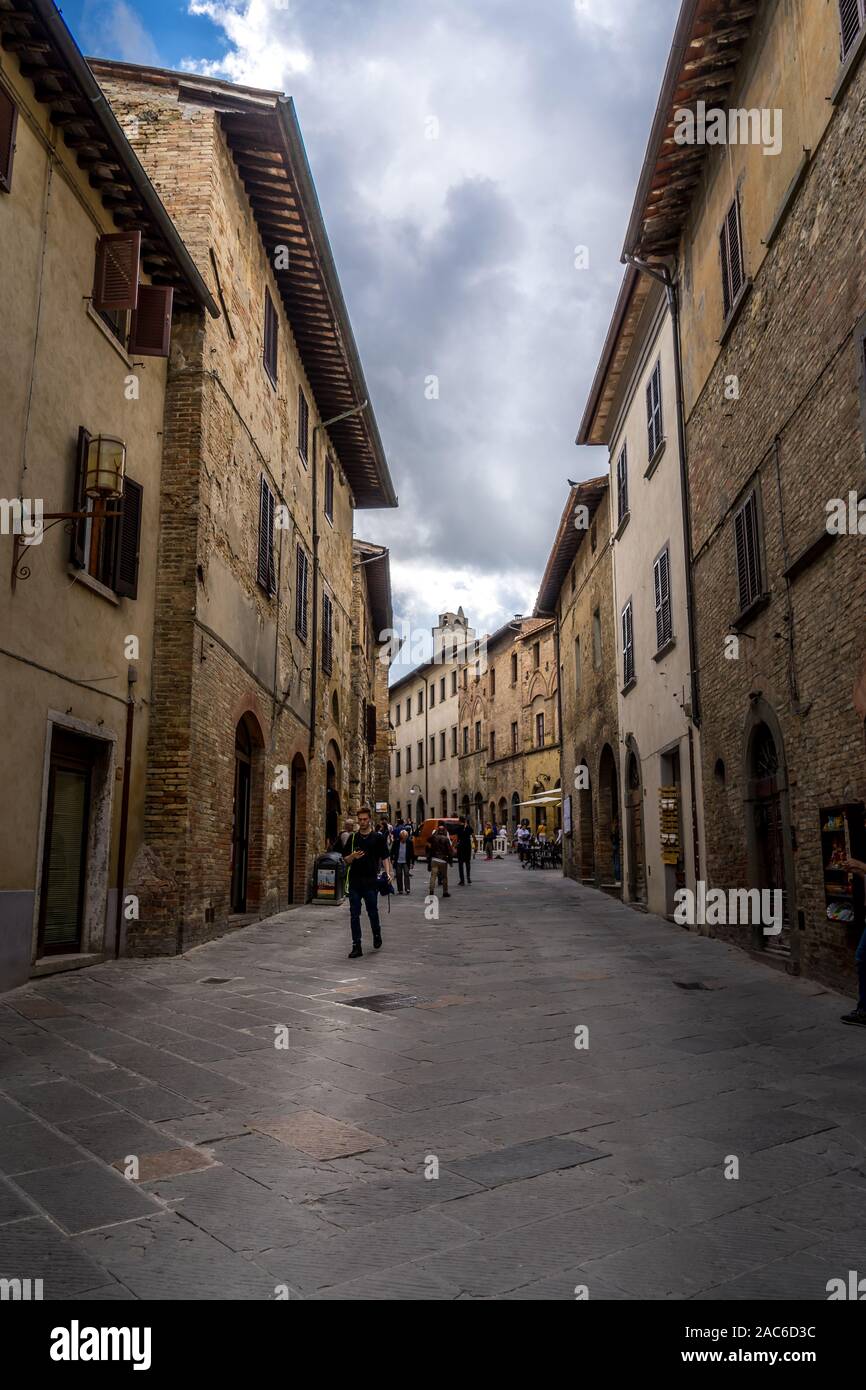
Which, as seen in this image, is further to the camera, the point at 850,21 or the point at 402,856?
the point at 402,856

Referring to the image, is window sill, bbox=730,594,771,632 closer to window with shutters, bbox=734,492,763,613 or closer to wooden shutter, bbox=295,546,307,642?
window with shutters, bbox=734,492,763,613

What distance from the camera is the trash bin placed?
17.9 m

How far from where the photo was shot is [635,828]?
1855cm

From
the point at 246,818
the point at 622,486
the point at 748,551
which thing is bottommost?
the point at 246,818

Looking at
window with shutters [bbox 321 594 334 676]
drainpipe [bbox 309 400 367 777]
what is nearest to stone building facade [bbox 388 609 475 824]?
window with shutters [bbox 321 594 334 676]

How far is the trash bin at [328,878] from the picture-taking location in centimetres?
1791

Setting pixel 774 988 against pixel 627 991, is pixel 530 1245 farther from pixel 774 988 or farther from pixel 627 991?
pixel 774 988

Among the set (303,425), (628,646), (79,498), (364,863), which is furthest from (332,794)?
(79,498)

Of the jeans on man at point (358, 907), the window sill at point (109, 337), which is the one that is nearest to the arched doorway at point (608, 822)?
the jeans on man at point (358, 907)

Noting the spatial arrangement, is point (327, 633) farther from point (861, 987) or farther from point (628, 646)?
point (861, 987)

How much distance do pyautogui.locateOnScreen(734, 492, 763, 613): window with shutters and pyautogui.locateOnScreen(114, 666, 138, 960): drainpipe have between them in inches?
249

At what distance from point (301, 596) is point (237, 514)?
481 cm

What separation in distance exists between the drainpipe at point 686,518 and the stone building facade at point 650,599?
5 centimetres
